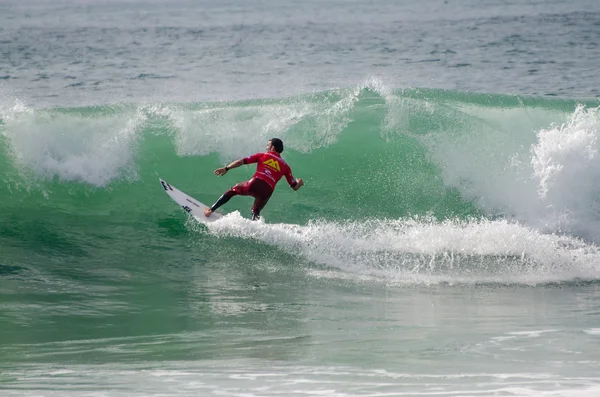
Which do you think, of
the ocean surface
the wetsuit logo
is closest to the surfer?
the wetsuit logo

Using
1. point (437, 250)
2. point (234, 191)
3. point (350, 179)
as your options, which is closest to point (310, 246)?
point (234, 191)

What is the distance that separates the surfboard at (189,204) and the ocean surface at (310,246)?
0.16m

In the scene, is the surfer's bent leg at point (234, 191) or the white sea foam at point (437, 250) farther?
the surfer's bent leg at point (234, 191)

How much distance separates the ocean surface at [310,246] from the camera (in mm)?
6535

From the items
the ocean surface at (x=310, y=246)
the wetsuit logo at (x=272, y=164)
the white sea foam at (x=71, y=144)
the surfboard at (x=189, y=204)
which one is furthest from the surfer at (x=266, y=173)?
the white sea foam at (x=71, y=144)

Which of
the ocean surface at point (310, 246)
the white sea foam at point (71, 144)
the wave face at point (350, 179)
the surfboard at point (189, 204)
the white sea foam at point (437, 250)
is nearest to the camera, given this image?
the ocean surface at point (310, 246)

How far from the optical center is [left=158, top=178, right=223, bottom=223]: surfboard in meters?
11.3

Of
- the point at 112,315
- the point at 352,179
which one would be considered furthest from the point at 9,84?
the point at 112,315

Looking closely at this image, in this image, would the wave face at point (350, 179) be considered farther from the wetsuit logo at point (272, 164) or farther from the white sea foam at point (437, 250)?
the wetsuit logo at point (272, 164)

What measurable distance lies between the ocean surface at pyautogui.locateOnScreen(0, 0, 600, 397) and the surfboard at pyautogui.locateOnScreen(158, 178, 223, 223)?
16 centimetres

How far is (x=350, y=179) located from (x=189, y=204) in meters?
2.72

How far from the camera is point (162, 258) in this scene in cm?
1059

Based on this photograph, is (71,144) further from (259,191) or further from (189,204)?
(259,191)

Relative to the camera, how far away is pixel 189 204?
38.3ft
